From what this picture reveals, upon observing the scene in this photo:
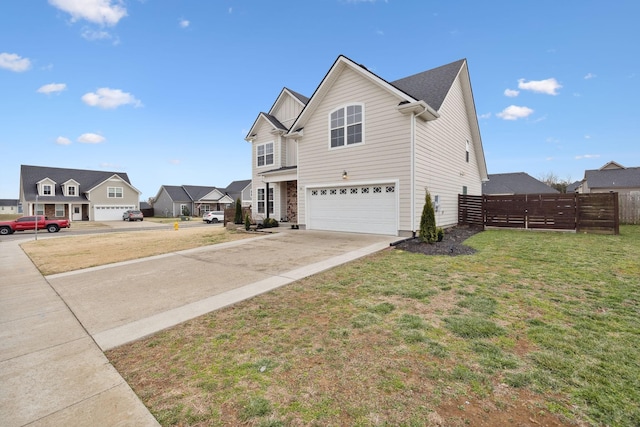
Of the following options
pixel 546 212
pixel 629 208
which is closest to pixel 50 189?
pixel 546 212

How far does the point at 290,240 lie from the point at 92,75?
14.5 meters

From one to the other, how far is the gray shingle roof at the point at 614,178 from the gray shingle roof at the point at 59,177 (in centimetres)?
6480

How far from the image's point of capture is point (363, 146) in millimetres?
11750

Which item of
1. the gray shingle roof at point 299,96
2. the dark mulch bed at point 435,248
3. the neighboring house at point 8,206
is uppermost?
the gray shingle roof at point 299,96

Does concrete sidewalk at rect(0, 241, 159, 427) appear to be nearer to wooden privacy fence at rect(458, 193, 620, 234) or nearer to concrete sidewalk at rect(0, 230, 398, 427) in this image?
concrete sidewalk at rect(0, 230, 398, 427)

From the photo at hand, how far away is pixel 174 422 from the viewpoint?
195cm

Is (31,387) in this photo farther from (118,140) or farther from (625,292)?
(118,140)

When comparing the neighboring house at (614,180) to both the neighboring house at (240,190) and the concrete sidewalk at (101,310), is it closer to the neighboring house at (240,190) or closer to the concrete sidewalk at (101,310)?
the concrete sidewalk at (101,310)

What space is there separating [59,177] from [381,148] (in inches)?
1860

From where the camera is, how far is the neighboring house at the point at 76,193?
3500 centimetres

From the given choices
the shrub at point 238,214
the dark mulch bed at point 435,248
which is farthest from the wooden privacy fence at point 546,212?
the shrub at point 238,214

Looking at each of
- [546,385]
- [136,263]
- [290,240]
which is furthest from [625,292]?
[136,263]

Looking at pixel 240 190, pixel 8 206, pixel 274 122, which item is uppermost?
pixel 274 122

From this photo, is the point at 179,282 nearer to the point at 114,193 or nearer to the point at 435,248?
the point at 435,248
